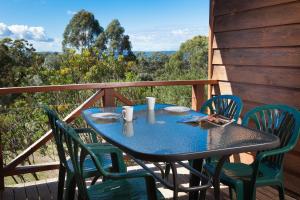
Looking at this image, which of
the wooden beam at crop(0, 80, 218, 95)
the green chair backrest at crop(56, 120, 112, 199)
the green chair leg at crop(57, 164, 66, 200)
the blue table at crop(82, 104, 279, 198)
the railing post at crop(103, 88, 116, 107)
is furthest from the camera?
the railing post at crop(103, 88, 116, 107)

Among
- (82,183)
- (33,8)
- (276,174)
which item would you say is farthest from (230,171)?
(33,8)

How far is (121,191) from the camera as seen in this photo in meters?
1.94

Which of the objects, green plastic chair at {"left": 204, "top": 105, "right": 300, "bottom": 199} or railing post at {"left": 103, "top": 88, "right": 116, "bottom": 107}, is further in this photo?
railing post at {"left": 103, "top": 88, "right": 116, "bottom": 107}

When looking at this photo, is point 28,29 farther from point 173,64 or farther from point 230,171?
point 230,171

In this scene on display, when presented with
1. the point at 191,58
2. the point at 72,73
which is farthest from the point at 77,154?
the point at 191,58

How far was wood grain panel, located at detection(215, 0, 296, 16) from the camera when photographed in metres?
3.23

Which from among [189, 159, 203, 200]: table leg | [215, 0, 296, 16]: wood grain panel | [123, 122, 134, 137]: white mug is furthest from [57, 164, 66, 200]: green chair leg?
[215, 0, 296, 16]: wood grain panel

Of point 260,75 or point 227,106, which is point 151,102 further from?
point 260,75

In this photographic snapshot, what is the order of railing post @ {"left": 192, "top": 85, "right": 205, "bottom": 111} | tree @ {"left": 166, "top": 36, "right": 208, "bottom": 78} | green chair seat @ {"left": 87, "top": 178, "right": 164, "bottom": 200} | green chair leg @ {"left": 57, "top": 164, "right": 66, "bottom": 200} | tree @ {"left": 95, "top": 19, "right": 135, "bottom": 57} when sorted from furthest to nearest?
tree @ {"left": 95, "top": 19, "right": 135, "bottom": 57}, tree @ {"left": 166, "top": 36, "right": 208, "bottom": 78}, railing post @ {"left": 192, "top": 85, "right": 205, "bottom": 111}, green chair leg @ {"left": 57, "top": 164, "right": 66, "bottom": 200}, green chair seat @ {"left": 87, "top": 178, "right": 164, "bottom": 200}

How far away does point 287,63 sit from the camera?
3023mm

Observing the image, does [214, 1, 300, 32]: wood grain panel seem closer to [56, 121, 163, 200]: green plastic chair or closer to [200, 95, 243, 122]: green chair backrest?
[200, 95, 243, 122]: green chair backrest

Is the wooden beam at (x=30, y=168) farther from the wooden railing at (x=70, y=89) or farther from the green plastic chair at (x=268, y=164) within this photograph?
the green plastic chair at (x=268, y=164)

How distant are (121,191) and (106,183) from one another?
17cm

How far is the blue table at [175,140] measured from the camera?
1.59m
